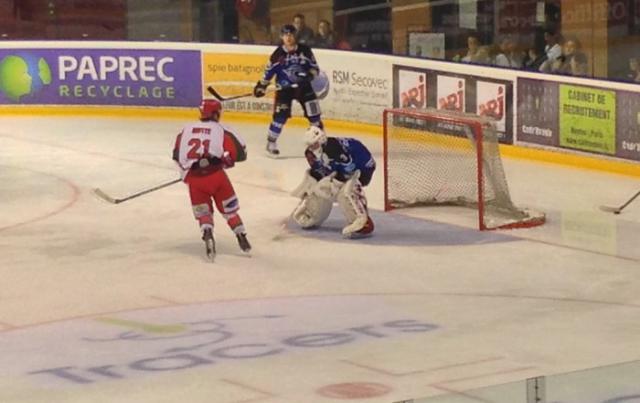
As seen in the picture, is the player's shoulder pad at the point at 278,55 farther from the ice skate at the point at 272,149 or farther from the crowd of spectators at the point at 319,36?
the crowd of spectators at the point at 319,36

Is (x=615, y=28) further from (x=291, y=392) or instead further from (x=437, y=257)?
(x=291, y=392)

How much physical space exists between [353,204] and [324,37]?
6709 mm

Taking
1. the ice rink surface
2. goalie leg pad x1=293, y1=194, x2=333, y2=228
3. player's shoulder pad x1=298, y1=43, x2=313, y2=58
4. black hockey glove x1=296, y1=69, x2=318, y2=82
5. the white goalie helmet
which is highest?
player's shoulder pad x1=298, y1=43, x2=313, y2=58

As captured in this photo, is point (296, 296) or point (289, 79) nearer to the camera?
point (296, 296)

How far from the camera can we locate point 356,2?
19.5 m

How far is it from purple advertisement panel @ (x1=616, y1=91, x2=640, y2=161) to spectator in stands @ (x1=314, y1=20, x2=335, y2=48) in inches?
180

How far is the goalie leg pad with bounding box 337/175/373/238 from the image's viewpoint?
40.9 ft

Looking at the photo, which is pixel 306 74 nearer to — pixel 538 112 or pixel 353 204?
pixel 538 112

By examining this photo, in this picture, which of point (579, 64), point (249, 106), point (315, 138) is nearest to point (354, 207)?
point (315, 138)

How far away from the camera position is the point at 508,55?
54.6 feet

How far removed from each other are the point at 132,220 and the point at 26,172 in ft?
9.33

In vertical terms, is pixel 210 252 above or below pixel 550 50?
below

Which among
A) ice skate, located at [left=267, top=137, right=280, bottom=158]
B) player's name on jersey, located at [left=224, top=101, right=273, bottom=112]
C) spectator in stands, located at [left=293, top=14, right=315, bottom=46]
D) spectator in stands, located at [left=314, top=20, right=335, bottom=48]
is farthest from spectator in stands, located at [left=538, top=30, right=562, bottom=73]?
Answer: player's name on jersey, located at [left=224, top=101, right=273, bottom=112]

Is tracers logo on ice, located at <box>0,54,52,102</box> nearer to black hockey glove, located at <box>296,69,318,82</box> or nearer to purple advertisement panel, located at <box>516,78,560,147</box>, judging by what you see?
black hockey glove, located at <box>296,69,318,82</box>
